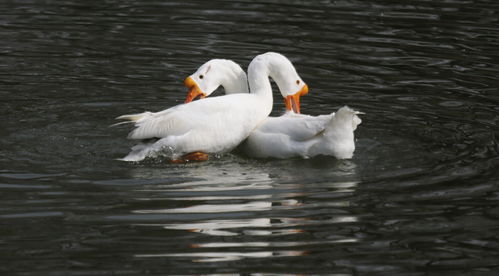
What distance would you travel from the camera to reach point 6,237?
644 cm

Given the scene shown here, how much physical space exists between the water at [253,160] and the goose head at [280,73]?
2.48ft

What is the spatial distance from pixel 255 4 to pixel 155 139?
23.9ft

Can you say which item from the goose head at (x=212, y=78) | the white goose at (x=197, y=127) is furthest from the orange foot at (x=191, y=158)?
the goose head at (x=212, y=78)

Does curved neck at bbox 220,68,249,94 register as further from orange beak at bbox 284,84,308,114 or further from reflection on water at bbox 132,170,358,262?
reflection on water at bbox 132,170,358,262

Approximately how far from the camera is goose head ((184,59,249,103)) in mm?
9445

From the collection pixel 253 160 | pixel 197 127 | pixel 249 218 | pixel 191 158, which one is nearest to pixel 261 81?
pixel 253 160

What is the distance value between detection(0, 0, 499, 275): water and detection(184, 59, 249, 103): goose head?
2.64 ft

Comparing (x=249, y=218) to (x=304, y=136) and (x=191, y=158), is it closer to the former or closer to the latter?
(x=191, y=158)

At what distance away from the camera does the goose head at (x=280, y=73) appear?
934cm

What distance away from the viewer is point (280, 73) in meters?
9.40

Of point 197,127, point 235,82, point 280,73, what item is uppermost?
point 280,73

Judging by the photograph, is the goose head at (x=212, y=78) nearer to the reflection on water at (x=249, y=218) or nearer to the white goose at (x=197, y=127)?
the white goose at (x=197, y=127)

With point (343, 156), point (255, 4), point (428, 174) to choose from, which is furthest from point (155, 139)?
point (255, 4)

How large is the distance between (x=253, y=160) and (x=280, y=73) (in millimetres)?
954
